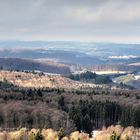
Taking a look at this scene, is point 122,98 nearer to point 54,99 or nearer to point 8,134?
point 54,99

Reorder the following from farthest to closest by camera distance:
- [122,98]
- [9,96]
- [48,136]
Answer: [122,98]
[9,96]
[48,136]

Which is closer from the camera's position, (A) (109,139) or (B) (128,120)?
(A) (109,139)

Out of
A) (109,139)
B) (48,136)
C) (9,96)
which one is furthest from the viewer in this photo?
(9,96)

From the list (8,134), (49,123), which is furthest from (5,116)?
(8,134)

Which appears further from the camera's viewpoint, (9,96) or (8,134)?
(9,96)

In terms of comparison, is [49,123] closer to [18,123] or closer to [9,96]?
[18,123]

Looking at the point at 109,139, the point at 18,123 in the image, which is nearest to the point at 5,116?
Result: the point at 18,123
